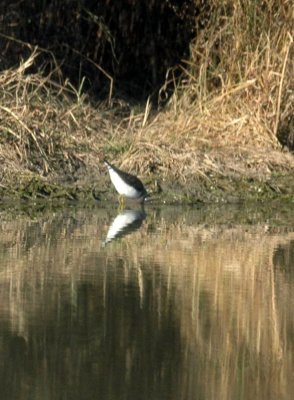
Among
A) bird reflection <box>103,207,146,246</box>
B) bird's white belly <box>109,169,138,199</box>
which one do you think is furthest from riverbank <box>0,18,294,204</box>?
bird reflection <box>103,207,146,246</box>

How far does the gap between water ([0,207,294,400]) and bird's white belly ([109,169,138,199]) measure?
698mm

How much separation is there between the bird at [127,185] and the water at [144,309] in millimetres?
702

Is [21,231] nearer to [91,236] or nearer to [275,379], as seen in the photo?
[91,236]

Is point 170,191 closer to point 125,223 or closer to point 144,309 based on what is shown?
point 125,223

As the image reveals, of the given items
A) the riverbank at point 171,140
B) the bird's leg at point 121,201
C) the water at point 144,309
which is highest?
the water at point 144,309

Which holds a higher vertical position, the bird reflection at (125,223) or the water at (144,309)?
the water at (144,309)

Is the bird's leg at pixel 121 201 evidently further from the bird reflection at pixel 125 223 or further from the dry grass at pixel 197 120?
the dry grass at pixel 197 120

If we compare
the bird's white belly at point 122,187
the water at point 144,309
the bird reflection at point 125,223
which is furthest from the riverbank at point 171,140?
the water at point 144,309

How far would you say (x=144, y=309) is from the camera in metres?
6.82

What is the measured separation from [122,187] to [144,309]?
424 centimetres

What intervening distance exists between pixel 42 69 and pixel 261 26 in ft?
9.21

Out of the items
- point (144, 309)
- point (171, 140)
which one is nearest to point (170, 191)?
point (171, 140)

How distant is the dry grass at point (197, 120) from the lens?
38.9 feet

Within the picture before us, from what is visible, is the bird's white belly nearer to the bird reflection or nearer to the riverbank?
the bird reflection
